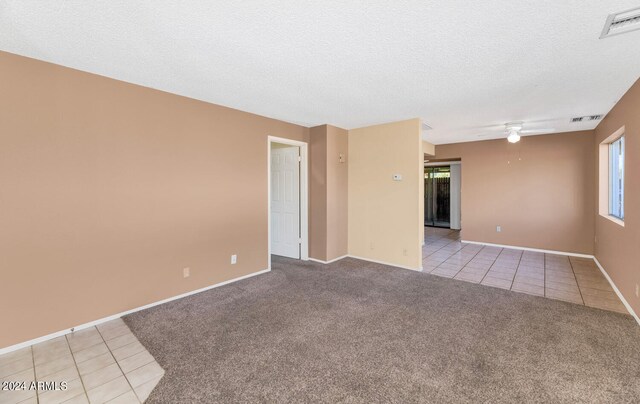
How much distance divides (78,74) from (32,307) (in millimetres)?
2205

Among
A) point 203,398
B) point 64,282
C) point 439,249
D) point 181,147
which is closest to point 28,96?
point 181,147

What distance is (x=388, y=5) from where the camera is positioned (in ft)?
5.87

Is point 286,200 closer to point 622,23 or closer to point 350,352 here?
→ point 350,352

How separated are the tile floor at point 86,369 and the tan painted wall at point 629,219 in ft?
15.1

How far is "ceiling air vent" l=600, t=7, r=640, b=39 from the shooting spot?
187cm

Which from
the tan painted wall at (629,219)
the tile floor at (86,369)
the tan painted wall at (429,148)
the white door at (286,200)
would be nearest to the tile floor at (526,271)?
the tan painted wall at (629,219)

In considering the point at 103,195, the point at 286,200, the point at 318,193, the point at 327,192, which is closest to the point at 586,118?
the point at 327,192

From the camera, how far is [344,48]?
2.32 meters

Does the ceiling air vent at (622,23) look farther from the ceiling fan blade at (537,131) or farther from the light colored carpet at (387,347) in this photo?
the ceiling fan blade at (537,131)

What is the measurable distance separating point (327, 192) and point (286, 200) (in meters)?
0.92

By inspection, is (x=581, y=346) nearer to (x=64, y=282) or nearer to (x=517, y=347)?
(x=517, y=347)

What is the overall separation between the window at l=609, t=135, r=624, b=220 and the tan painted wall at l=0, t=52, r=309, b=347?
5.46 metres

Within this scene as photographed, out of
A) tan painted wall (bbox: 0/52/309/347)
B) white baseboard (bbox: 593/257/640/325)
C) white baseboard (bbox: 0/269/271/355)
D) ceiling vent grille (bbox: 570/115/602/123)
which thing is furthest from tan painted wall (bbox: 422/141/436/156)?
white baseboard (bbox: 0/269/271/355)

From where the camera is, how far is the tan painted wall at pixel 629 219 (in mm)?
2930
